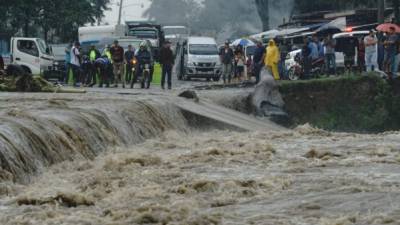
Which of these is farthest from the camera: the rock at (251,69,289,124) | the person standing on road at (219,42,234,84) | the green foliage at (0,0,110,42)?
the green foliage at (0,0,110,42)

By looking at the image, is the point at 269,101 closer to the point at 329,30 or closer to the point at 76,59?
the point at 76,59

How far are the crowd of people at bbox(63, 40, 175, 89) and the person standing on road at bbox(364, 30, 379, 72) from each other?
5.89 meters

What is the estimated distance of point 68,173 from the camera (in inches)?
584

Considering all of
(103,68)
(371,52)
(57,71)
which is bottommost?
(57,71)

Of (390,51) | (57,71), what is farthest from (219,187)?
(57,71)

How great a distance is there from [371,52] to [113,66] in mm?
8297

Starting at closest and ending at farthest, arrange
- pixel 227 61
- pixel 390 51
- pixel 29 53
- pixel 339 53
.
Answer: pixel 390 51 < pixel 339 53 < pixel 227 61 < pixel 29 53

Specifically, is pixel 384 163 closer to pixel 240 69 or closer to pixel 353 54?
pixel 353 54

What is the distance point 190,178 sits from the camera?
47.2ft

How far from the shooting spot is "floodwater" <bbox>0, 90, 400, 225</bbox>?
36.1ft

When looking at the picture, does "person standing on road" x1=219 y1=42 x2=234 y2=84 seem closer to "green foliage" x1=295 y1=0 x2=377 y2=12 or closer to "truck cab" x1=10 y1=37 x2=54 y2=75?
"truck cab" x1=10 y1=37 x2=54 y2=75

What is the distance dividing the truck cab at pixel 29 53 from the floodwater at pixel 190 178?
1945 centimetres

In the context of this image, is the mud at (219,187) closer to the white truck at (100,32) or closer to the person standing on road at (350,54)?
the person standing on road at (350,54)

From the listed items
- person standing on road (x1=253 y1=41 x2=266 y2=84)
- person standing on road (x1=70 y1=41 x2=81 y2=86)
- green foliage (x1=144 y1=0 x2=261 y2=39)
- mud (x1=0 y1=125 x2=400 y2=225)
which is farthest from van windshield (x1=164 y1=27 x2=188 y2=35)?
mud (x1=0 y1=125 x2=400 y2=225)
